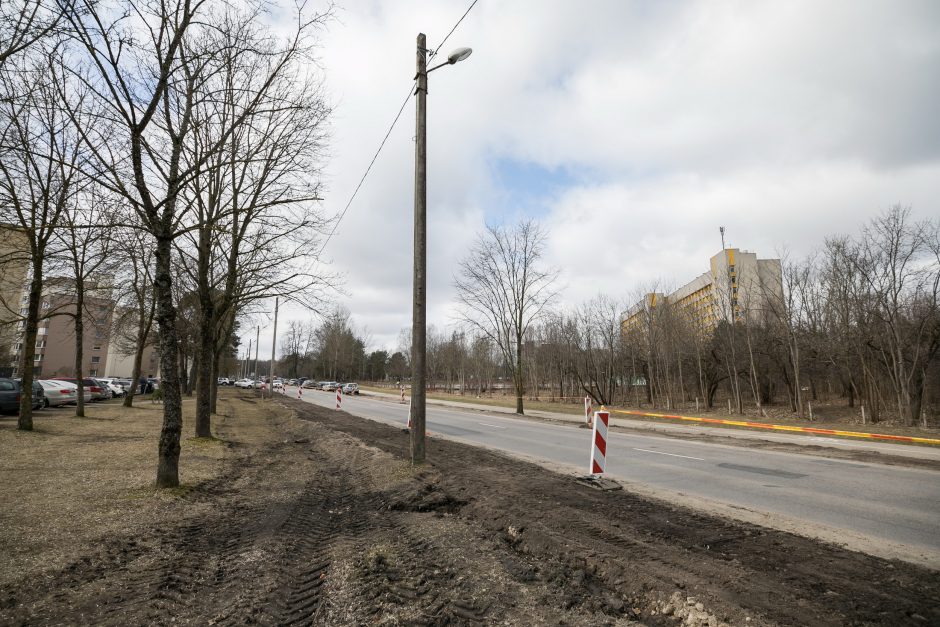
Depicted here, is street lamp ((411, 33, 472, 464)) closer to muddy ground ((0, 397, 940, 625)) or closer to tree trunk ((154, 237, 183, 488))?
muddy ground ((0, 397, 940, 625))

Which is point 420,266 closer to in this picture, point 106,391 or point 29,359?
point 29,359

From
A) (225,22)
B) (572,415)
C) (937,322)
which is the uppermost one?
(225,22)

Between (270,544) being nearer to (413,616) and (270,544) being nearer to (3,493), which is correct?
(413,616)

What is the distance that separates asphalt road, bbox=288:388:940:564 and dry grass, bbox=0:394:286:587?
23.6ft

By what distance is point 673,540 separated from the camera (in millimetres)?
4961

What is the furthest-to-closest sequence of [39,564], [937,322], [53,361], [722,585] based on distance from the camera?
[53,361], [937,322], [39,564], [722,585]

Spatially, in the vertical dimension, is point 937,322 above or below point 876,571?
above

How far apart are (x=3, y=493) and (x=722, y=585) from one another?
8695 millimetres

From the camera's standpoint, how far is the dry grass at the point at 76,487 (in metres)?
4.63

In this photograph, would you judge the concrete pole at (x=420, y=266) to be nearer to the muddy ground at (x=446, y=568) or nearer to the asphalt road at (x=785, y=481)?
the muddy ground at (x=446, y=568)

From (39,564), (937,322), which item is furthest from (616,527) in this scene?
(937,322)

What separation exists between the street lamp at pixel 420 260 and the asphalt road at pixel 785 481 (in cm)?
337

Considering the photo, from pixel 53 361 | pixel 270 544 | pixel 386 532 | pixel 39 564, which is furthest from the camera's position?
pixel 53 361

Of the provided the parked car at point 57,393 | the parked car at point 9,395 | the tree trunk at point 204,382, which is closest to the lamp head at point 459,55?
the tree trunk at point 204,382
